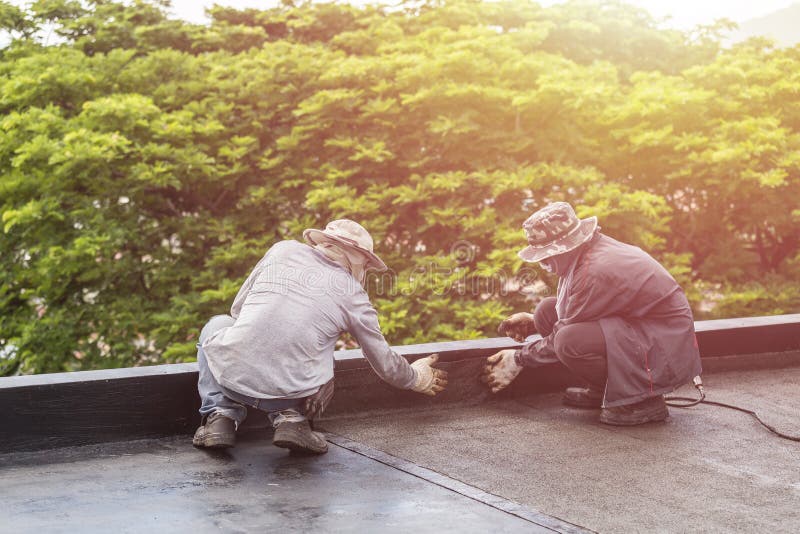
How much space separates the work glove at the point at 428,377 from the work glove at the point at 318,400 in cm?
48

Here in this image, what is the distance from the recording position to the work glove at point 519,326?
564cm

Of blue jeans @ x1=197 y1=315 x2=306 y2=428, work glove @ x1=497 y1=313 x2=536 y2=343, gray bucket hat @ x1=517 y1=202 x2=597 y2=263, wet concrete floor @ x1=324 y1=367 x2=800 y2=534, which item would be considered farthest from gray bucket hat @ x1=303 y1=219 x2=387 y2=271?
work glove @ x1=497 y1=313 x2=536 y2=343

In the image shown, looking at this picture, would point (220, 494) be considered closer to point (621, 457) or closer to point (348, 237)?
point (348, 237)

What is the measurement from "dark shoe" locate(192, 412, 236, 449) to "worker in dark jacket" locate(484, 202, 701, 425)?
181 cm

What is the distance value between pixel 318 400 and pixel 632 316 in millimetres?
1786

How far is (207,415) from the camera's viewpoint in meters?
4.58

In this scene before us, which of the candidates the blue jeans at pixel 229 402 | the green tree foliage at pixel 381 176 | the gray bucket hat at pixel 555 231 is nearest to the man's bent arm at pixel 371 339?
the blue jeans at pixel 229 402

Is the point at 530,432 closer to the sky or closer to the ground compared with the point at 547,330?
closer to the ground

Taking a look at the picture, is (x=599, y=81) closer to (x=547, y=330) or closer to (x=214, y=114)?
(x=214, y=114)

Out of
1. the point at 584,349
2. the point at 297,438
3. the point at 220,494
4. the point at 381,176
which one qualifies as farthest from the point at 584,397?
the point at 381,176

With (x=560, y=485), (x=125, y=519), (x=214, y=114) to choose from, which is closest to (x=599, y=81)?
(x=214, y=114)

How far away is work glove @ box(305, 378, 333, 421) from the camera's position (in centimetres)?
446

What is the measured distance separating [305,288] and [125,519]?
1.41m

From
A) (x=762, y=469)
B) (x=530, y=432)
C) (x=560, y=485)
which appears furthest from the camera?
(x=530, y=432)
